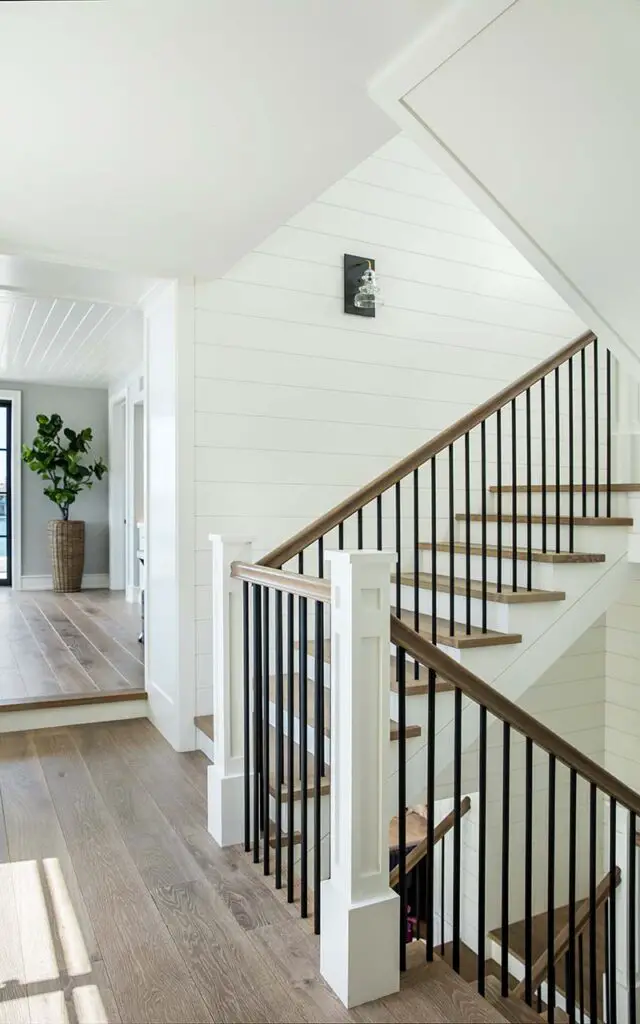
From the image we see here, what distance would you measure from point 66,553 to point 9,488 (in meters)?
1.17

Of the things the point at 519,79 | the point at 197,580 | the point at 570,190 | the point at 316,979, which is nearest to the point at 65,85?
the point at 519,79

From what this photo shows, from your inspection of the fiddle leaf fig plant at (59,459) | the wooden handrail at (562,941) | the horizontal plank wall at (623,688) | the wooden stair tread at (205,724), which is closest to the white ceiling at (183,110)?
the wooden stair tread at (205,724)

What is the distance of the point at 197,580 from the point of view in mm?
3625

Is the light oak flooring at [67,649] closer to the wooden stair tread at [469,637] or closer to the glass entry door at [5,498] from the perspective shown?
the glass entry door at [5,498]

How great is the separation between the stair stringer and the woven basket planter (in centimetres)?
580

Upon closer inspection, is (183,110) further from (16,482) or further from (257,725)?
(16,482)

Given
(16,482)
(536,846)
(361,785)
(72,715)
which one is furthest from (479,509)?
(16,482)

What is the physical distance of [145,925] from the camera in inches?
82.6

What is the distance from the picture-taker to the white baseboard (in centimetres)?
848

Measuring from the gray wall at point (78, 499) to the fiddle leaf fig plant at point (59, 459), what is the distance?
184 millimetres

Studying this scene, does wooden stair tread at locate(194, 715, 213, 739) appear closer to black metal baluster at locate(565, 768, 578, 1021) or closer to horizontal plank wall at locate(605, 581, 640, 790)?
black metal baluster at locate(565, 768, 578, 1021)

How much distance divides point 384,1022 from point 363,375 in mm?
3034

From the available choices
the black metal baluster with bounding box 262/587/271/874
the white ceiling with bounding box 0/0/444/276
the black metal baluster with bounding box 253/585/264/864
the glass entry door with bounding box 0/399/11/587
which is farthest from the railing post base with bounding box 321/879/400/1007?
the glass entry door with bounding box 0/399/11/587

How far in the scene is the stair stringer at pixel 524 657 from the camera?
2924mm
